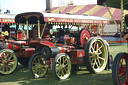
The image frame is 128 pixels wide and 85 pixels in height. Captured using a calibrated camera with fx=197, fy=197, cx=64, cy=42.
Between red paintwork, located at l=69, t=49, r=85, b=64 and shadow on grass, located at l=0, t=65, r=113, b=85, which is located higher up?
red paintwork, located at l=69, t=49, r=85, b=64

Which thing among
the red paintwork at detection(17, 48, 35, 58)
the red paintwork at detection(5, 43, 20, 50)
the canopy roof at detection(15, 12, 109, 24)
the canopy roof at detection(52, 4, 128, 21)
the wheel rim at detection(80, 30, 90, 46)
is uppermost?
the canopy roof at detection(52, 4, 128, 21)

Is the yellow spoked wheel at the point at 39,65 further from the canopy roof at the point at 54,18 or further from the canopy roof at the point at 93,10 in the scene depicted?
the canopy roof at the point at 93,10

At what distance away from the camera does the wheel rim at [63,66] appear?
4.94 metres

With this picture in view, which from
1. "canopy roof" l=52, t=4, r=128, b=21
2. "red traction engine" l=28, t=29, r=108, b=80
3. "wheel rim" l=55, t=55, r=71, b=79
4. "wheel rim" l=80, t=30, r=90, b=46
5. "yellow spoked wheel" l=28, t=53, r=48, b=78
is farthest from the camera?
"canopy roof" l=52, t=4, r=128, b=21

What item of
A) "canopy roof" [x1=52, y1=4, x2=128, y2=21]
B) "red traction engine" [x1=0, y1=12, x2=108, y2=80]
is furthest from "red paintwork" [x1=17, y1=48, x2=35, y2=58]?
"canopy roof" [x1=52, y1=4, x2=128, y2=21]

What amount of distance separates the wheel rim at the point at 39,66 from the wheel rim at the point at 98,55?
1.32 meters

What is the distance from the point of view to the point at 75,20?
607 cm

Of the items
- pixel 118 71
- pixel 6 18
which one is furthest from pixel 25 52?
pixel 6 18

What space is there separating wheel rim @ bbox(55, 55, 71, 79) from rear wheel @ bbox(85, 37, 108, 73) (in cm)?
54

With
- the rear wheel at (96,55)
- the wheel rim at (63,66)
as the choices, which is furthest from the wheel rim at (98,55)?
the wheel rim at (63,66)

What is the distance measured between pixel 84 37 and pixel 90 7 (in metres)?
21.1

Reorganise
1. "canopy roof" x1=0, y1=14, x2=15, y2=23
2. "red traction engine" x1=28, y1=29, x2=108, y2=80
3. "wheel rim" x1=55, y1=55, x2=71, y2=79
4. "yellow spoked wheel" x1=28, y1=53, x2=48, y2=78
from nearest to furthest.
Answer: "wheel rim" x1=55, y1=55, x2=71, y2=79 < "red traction engine" x1=28, y1=29, x2=108, y2=80 < "yellow spoked wheel" x1=28, y1=53, x2=48, y2=78 < "canopy roof" x1=0, y1=14, x2=15, y2=23

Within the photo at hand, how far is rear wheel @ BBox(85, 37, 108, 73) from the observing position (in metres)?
5.32

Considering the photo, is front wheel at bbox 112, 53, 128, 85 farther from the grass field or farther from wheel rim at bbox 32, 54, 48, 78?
wheel rim at bbox 32, 54, 48, 78
